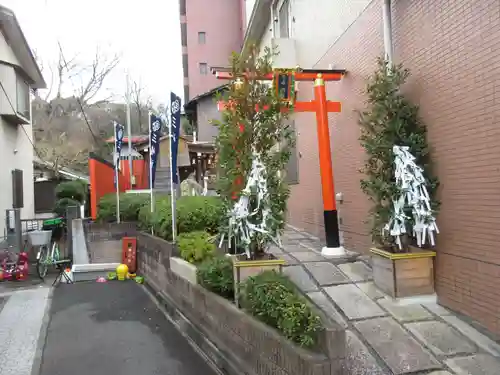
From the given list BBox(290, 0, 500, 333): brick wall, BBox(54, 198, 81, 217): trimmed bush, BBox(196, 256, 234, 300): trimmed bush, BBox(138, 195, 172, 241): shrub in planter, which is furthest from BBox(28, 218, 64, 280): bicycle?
BBox(290, 0, 500, 333): brick wall

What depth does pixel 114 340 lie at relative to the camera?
224 inches

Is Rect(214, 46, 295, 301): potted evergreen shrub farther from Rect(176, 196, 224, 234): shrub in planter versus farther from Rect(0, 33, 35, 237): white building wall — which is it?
Rect(0, 33, 35, 237): white building wall

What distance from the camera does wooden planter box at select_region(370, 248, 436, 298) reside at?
16.0 ft

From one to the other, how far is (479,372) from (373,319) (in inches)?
46.1

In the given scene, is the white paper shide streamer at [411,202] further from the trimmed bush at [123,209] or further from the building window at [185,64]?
the building window at [185,64]

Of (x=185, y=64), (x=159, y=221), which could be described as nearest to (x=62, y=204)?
(x=159, y=221)

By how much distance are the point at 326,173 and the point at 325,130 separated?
78 centimetres

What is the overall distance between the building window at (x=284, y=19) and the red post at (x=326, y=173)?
15.8ft

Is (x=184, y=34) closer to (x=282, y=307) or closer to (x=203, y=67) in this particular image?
(x=203, y=67)

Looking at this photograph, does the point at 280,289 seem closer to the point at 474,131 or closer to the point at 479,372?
the point at 479,372

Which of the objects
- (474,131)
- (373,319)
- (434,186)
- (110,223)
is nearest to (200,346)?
(373,319)

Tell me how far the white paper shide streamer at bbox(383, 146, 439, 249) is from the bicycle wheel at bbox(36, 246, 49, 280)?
895 cm

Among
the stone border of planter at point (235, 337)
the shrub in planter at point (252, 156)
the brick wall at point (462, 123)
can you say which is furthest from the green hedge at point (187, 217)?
the brick wall at point (462, 123)

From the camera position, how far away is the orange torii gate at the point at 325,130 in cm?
666
